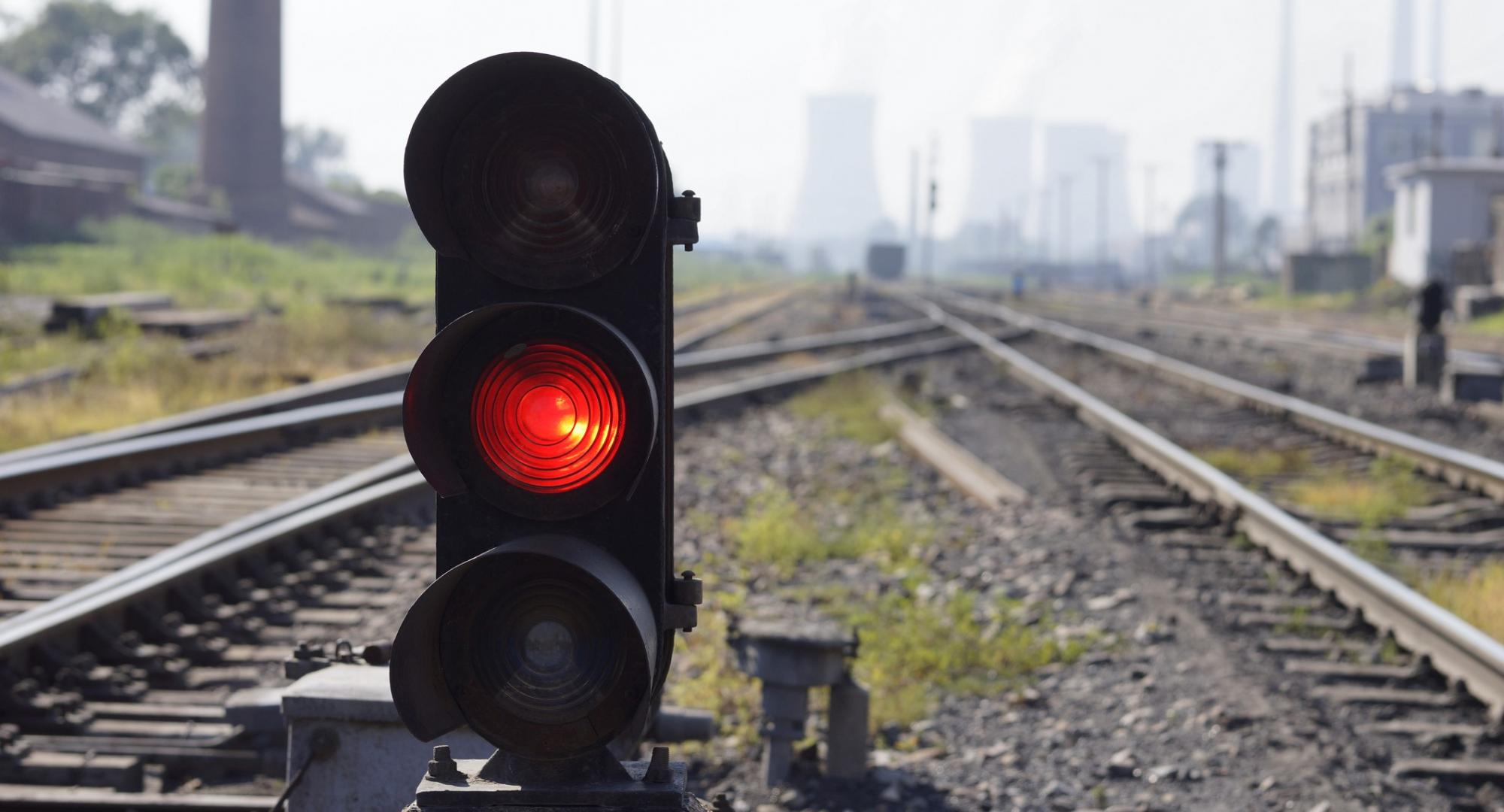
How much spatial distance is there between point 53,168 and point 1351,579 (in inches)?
2037

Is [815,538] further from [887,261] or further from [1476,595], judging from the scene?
[887,261]

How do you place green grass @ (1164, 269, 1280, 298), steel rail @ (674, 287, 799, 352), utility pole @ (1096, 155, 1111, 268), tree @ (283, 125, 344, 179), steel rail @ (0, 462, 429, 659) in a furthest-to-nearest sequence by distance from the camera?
tree @ (283, 125, 344, 179) → utility pole @ (1096, 155, 1111, 268) → green grass @ (1164, 269, 1280, 298) → steel rail @ (674, 287, 799, 352) → steel rail @ (0, 462, 429, 659)

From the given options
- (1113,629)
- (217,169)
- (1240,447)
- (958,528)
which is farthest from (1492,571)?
(217,169)

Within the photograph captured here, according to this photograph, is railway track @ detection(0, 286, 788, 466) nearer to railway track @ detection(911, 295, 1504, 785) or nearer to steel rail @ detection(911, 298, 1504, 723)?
railway track @ detection(911, 295, 1504, 785)

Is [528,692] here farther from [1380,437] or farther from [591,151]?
[1380,437]

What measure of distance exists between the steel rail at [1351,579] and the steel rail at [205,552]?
2.98 metres

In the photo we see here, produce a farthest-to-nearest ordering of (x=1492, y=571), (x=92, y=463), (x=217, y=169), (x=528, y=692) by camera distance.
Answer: (x=217, y=169)
(x=92, y=463)
(x=1492, y=571)
(x=528, y=692)

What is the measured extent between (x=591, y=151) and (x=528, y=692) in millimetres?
759

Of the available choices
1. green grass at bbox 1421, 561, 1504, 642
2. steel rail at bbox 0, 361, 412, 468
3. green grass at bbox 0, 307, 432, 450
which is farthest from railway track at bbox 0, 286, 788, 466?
green grass at bbox 1421, 561, 1504, 642

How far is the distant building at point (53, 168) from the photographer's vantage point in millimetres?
38219

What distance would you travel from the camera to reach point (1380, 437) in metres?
10.3

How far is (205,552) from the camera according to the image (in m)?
5.97

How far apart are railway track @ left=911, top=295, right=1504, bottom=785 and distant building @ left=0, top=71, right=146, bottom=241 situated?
114 ft

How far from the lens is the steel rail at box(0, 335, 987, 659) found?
4781mm
